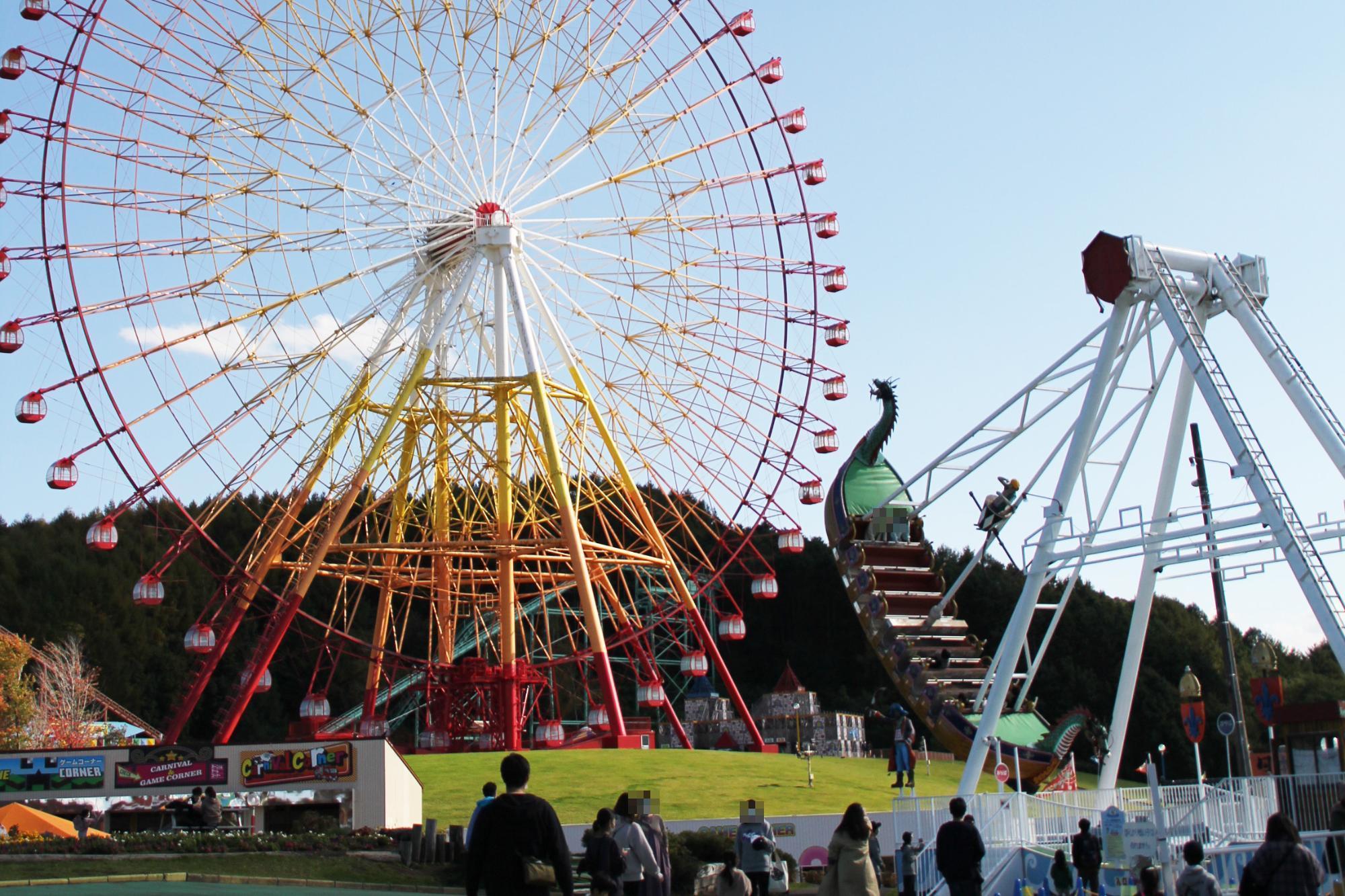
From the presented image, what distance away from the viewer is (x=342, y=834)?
25594 millimetres

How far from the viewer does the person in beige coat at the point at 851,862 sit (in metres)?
11.1

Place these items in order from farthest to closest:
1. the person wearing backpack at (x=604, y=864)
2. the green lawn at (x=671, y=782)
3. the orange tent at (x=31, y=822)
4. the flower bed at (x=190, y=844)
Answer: the green lawn at (x=671, y=782) → the orange tent at (x=31, y=822) → the flower bed at (x=190, y=844) → the person wearing backpack at (x=604, y=864)

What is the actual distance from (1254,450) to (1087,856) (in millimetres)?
5516

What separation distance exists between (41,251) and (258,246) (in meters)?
4.86

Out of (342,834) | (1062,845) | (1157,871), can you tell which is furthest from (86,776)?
(1157,871)

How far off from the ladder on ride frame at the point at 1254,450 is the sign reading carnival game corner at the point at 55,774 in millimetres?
20802

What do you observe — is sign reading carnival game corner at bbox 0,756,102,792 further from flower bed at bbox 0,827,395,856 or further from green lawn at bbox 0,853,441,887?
green lawn at bbox 0,853,441,887

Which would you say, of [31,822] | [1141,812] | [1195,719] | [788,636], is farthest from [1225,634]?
[788,636]

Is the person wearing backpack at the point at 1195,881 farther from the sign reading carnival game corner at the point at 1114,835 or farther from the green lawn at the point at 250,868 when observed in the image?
the green lawn at the point at 250,868

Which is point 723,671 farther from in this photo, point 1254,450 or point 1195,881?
point 1195,881

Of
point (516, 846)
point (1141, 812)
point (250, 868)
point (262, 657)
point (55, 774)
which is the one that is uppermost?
point (262, 657)

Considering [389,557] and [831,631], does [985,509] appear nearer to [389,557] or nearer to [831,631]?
[389,557]

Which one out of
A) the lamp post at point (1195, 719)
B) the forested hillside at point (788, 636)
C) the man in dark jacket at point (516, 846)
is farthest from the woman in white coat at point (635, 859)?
the forested hillside at point (788, 636)

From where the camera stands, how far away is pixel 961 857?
13.3m
